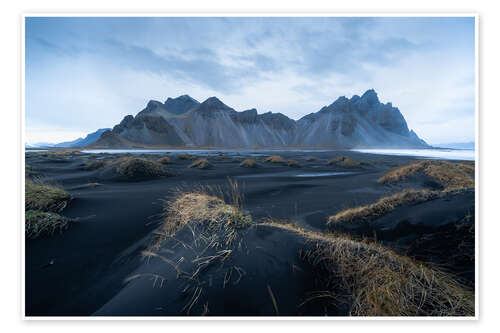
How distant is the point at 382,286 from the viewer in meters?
1.66

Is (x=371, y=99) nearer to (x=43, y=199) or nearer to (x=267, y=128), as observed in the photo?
(x=267, y=128)

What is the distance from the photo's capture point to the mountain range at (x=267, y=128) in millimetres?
103875

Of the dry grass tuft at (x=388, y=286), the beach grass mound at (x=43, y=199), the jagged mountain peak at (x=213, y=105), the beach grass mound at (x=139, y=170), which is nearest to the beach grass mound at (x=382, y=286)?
the dry grass tuft at (x=388, y=286)

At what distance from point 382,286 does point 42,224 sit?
479cm

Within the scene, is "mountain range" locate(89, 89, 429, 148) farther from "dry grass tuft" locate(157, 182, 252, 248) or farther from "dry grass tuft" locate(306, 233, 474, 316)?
"dry grass tuft" locate(306, 233, 474, 316)

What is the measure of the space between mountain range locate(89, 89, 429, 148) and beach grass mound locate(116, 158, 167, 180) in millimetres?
97490

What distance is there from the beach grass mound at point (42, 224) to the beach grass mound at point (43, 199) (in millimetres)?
1003

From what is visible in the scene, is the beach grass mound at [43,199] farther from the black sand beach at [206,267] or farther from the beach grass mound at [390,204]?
the beach grass mound at [390,204]

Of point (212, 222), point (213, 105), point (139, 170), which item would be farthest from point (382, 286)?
point (213, 105)
